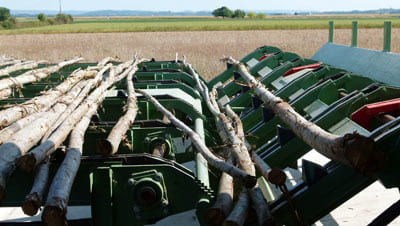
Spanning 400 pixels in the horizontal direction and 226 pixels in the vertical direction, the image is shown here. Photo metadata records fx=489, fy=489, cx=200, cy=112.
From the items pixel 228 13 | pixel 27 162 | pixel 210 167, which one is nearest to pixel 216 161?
pixel 210 167

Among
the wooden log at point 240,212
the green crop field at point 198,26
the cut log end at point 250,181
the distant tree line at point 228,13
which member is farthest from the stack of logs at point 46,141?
the distant tree line at point 228,13

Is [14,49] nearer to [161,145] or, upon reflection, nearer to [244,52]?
[244,52]

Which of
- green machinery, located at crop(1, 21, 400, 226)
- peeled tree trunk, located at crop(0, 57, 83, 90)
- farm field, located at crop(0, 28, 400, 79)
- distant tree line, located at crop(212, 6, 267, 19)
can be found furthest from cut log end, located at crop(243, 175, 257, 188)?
distant tree line, located at crop(212, 6, 267, 19)

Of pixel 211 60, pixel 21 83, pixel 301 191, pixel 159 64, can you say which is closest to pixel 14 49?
pixel 211 60

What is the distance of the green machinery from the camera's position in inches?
107

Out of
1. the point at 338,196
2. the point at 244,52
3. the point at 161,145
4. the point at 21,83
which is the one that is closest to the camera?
the point at 338,196

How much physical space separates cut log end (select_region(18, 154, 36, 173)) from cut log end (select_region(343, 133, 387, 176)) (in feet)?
5.62

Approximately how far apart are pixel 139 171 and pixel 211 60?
41.3ft

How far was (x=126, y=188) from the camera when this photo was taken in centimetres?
310

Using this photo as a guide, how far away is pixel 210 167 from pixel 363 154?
6.98 feet

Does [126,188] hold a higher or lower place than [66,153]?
lower

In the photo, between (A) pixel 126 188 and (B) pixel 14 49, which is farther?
(B) pixel 14 49

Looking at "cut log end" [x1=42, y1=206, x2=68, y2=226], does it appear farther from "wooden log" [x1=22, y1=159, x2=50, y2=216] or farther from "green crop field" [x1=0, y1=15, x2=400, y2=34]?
"green crop field" [x1=0, y1=15, x2=400, y2=34]

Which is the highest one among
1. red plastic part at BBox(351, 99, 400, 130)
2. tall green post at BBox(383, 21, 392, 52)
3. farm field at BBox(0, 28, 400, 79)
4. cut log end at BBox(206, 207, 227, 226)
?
tall green post at BBox(383, 21, 392, 52)
